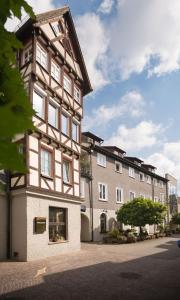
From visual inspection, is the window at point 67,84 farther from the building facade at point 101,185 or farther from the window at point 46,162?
the building facade at point 101,185

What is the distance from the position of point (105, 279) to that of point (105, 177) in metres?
20.6

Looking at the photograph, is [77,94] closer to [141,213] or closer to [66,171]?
[66,171]

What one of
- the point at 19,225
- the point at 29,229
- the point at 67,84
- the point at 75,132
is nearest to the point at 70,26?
the point at 67,84

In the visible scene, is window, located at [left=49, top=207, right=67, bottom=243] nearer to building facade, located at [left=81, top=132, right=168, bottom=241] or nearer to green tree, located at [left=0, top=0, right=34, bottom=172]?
building facade, located at [left=81, top=132, right=168, bottom=241]

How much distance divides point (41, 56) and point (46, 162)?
5.94m

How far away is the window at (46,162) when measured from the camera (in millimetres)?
17969

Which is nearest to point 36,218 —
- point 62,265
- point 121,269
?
point 62,265

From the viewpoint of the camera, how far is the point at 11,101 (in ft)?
4.25

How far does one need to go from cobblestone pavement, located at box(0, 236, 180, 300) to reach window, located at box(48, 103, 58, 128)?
748 cm

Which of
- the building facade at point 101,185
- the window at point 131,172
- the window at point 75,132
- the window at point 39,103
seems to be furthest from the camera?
the window at point 131,172

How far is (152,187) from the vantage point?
→ 45562 millimetres

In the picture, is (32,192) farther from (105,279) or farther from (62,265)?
(105,279)

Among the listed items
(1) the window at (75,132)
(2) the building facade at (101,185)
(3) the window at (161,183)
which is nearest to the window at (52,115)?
(1) the window at (75,132)

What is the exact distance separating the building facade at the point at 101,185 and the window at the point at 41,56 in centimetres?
1207
